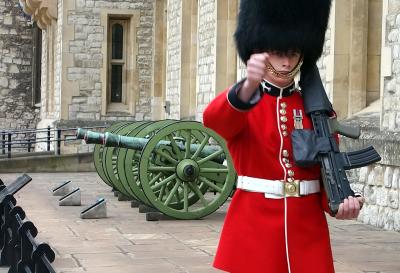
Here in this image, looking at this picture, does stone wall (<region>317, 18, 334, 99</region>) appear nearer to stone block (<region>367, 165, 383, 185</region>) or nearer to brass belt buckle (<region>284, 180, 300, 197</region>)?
stone block (<region>367, 165, 383, 185</region>)

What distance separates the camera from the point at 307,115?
3568 millimetres

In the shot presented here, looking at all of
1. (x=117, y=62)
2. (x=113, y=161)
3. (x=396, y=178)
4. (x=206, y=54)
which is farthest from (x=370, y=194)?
(x=117, y=62)

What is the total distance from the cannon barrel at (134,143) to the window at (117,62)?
10.1 metres

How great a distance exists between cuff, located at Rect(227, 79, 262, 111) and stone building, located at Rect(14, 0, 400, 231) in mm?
5220

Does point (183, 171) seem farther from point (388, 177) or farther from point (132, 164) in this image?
point (388, 177)

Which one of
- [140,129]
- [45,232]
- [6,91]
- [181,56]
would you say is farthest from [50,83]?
[45,232]

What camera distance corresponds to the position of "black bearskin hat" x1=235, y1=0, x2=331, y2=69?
11.7ft

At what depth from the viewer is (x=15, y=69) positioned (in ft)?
87.3

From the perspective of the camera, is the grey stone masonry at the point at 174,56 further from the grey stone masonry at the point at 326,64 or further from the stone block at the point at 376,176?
the stone block at the point at 376,176

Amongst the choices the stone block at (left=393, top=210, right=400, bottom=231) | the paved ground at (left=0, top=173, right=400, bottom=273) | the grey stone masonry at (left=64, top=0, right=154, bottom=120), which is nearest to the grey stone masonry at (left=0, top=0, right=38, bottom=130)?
the grey stone masonry at (left=64, top=0, right=154, bottom=120)

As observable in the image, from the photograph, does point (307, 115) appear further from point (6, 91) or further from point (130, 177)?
point (6, 91)

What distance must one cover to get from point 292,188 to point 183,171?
17.7ft

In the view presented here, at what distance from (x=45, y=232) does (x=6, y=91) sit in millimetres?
18701

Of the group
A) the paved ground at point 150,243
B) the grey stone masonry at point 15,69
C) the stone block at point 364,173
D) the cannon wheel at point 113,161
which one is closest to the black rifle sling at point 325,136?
the paved ground at point 150,243
